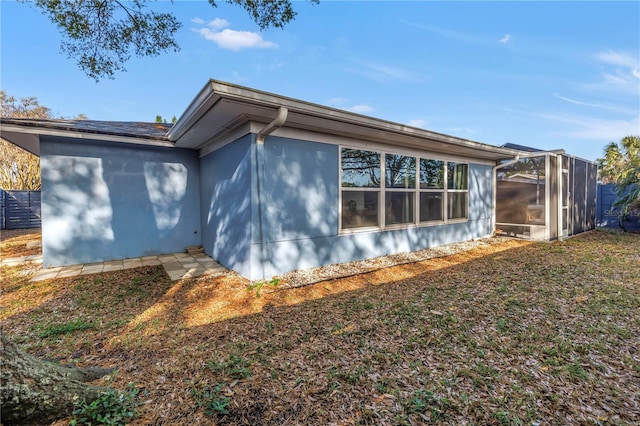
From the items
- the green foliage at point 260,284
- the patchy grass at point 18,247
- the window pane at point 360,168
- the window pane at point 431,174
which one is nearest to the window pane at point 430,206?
the window pane at point 431,174

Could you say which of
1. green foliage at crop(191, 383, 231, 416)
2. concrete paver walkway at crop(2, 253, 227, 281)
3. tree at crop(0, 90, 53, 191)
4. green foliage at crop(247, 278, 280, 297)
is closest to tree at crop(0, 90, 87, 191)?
tree at crop(0, 90, 53, 191)

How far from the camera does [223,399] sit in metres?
1.73

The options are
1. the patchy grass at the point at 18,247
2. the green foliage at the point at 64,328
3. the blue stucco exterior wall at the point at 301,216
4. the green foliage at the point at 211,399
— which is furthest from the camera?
the patchy grass at the point at 18,247

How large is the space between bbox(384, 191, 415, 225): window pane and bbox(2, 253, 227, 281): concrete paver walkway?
11.3 feet

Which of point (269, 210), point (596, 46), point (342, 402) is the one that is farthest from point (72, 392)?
point (596, 46)

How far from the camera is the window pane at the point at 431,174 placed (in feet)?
21.0

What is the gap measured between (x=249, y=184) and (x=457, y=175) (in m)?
5.62

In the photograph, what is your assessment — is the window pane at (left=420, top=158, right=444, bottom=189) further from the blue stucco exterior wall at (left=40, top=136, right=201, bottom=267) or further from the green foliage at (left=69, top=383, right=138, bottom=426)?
the green foliage at (left=69, top=383, right=138, bottom=426)

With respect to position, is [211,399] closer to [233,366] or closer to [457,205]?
A: [233,366]

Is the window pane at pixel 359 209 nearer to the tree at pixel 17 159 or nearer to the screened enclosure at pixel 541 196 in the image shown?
the screened enclosure at pixel 541 196

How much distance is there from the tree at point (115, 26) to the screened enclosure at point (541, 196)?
25.3 feet

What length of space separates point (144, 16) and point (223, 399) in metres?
4.93

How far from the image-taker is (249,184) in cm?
410

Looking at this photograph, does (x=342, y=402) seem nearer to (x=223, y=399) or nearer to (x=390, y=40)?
(x=223, y=399)
